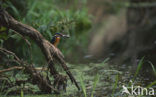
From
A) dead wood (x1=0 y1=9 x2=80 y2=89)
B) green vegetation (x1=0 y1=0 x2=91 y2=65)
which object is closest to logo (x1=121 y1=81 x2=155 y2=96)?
dead wood (x1=0 y1=9 x2=80 y2=89)

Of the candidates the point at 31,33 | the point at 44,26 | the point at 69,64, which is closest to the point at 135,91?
the point at 31,33

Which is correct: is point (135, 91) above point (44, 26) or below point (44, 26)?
below

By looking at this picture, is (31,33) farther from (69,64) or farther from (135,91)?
(69,64)

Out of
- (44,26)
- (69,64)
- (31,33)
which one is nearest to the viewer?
(31,33)

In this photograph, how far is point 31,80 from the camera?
10.2ft

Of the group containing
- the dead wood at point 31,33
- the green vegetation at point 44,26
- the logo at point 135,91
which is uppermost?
the green vegetation at point 44,26

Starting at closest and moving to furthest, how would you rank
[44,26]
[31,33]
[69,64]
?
1. [31,33]
2. [44,26]
3. [69,64]

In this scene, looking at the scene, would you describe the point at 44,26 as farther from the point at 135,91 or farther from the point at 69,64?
the point at 69,64

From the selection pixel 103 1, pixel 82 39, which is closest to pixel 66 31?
pixel 82 39

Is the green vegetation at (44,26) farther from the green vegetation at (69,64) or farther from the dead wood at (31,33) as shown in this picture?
the dead wood at (31,33)

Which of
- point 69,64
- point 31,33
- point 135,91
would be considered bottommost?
point 135,91

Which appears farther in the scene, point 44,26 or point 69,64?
point 69,64

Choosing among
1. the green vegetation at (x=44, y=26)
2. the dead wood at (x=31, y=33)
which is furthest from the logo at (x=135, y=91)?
the green vegetation at (x=44, y=26)

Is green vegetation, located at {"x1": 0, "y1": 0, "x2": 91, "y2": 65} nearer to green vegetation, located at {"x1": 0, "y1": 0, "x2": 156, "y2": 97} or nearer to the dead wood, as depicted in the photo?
green vegetation, located at {"x1": 0, "y1": 0, "x2": 156, "y2": 97}
